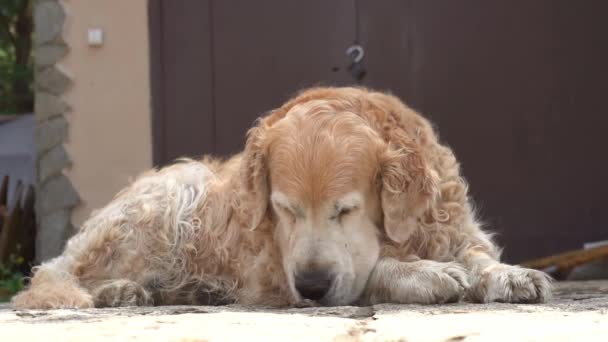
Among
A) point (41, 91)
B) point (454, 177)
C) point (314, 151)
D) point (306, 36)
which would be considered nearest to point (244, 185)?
point (314, 151)

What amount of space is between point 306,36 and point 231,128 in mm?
988

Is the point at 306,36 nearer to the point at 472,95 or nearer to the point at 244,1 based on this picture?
the point at 244,1

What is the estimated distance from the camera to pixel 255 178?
15.7 feet

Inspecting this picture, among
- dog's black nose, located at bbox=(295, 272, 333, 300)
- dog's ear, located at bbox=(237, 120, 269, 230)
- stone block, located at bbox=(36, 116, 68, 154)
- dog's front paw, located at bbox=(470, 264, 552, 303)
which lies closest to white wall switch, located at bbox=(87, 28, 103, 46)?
stone block, located at bbox=(36, 116, 68, 154)

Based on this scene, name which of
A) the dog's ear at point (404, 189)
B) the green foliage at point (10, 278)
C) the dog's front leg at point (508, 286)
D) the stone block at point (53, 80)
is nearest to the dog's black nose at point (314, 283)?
the dog's ear at point (404, 189)

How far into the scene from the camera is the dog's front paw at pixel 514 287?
4230mm

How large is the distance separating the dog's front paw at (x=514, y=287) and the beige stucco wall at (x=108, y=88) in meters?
5.18

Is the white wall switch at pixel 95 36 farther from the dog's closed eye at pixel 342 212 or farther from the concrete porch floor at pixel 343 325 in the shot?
the concrete porch floor at pixel 343 325

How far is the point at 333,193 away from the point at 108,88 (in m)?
5.07

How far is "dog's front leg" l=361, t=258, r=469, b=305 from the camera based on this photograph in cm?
429

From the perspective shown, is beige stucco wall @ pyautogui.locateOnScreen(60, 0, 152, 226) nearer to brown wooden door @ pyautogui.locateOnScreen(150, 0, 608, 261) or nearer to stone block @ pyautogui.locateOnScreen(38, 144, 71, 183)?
stone block @ pyautogui.locateOnScreen(38, 144, 71, 183)

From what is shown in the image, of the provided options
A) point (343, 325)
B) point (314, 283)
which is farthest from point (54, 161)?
point (343, 325)

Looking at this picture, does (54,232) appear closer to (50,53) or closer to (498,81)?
(50,53)

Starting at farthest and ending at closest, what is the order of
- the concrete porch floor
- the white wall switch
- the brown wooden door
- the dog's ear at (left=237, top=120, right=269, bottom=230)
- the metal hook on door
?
the white wall switch → the metal hook on door → the brown wooden door → the dog's ear at (left=237, top=120, right=269, bottom=230) → the concrete porch floor
